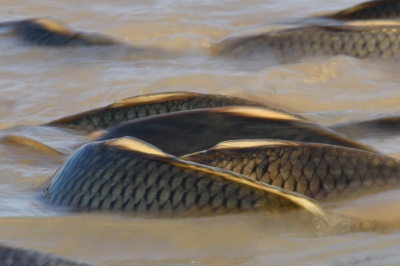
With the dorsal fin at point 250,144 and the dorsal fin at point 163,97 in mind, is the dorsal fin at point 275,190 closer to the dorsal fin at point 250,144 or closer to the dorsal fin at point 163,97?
the dorsal fin at point 250,144

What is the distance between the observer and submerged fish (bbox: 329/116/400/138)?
3740 mm

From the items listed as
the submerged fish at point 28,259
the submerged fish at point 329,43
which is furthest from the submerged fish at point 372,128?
the submerged fish at point 329,43

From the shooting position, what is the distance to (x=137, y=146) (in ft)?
9.50

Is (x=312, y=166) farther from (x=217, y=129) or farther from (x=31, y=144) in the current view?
(x=31, y=144)

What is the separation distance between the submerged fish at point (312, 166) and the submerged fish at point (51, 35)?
3.66m

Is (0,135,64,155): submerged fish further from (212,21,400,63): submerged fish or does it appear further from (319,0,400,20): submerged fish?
(319,0,400,20): submerged fish

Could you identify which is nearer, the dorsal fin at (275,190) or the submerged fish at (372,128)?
the dorsal fin at (275,190)

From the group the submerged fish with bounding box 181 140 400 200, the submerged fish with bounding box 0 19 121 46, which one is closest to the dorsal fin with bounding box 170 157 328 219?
the submerged fish with bounding box 181 140 400 200

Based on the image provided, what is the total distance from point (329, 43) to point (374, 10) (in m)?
1.04

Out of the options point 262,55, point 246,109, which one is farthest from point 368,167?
point 262,55

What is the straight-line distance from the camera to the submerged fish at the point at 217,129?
3.35m

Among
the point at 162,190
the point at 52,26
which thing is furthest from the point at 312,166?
the point at 52,26

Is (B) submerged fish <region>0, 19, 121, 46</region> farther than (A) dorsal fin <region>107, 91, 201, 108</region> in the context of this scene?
Yes

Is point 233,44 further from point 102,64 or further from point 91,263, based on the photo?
point 91,263
